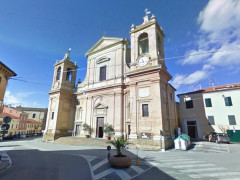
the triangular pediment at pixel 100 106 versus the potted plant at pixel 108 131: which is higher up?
the triangular pediment at pixel 100 106

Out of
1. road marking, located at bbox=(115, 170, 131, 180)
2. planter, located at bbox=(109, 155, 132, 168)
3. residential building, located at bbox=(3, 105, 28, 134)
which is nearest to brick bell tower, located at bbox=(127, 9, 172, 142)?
planter, located at bbox=(109, 155, 132, 168)

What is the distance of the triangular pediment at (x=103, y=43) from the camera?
21534mm

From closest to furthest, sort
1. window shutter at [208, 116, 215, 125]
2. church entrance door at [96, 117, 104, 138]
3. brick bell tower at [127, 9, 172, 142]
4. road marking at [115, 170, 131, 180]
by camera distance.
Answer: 1. road marking at [115, 170, 131, 180]
2. brick bell tower at [127, 9, 172, 142]
3. window shutter at [208, 116, 215, 125]
4. church entrance door at [96, 117, 104, 138]

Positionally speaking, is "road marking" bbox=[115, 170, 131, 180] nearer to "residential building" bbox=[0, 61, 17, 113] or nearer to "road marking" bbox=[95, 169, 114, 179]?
"road marking" bbox=[95, 169, 114, 179]

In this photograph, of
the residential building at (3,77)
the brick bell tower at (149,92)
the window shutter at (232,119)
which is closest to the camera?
the residential building at (3,77)

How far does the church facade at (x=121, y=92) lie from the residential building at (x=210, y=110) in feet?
12.5

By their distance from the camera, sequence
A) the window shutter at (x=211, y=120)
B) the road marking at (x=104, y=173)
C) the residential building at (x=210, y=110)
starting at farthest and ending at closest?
the window shutter at (x=211, y=120), the residential building at (x=210, y=110), the road marking at (x=104, y=173)

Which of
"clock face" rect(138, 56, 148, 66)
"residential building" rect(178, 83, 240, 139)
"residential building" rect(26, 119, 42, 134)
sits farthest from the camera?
"residential building" rect(26, 119, 42, 134)

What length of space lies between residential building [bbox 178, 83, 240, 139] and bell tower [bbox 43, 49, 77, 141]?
62.5ft

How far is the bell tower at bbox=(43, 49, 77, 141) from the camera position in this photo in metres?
21.2

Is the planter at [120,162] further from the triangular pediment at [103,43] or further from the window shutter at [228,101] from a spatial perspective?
the window shutter at [228,101]

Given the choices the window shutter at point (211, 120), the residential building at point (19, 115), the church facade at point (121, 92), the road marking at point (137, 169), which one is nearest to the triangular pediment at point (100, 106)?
the church facade at point (121, 92)

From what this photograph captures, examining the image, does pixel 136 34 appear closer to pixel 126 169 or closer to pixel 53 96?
pixel 126 169

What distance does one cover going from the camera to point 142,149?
1241 cm
